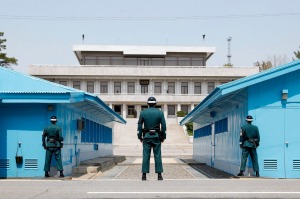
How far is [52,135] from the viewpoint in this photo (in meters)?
15.9

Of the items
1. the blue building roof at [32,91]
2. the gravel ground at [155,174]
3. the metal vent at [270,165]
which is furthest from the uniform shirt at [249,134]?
the blue building roof at [32,91]

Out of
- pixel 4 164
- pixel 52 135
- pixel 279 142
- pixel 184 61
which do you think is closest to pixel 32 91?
pixel 52 135

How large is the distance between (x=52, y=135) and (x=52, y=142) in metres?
0.23

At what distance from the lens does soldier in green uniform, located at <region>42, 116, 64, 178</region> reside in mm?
15867

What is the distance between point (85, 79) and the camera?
84688 millimetres

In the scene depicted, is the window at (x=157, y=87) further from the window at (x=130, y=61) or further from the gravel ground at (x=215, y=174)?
the gravel ground at (x=215, y=174)

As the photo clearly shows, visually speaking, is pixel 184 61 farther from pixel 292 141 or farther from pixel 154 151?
pixel 154 151

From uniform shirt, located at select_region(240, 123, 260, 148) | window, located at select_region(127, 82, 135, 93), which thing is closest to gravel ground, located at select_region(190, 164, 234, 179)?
uniform shirt, located at select_region(240, 123, 260, 148)

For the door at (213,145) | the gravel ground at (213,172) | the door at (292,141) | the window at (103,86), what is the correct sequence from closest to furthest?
the door at (292,141) → the gravel ground at (213,172) → the door at (213,145) → the window at (103,86)

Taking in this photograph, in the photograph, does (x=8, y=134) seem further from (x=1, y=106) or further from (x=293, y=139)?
(x=293, y=139)

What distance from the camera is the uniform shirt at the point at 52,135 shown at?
15852mm

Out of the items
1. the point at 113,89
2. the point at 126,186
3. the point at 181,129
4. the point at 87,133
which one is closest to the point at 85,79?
the point at 113,89

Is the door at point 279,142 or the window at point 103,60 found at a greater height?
the window at point 103,60

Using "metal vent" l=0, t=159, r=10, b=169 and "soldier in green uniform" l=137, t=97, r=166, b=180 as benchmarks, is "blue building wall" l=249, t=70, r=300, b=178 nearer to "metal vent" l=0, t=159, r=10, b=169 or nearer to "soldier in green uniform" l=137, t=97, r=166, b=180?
"soldier in green uniform" l=137, t=97, r=166, b=180
